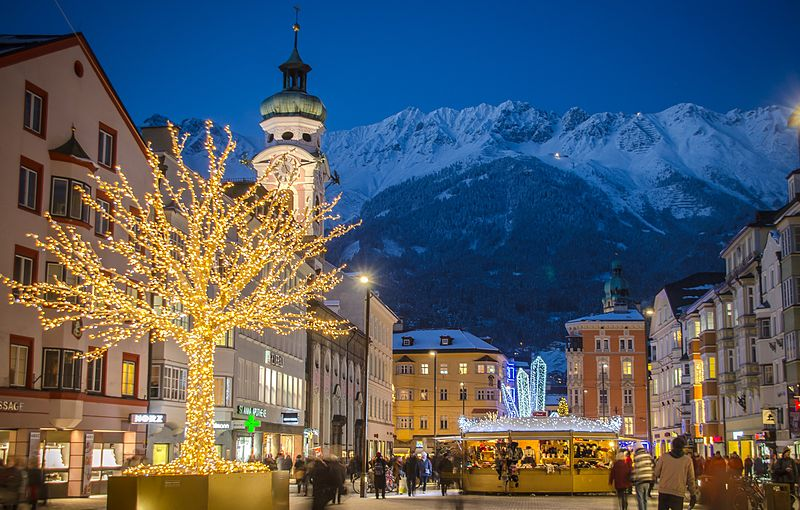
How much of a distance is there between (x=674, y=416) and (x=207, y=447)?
82.6 meters

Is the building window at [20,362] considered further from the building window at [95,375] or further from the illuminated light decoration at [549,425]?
the illuminated light decoration at [549,425]

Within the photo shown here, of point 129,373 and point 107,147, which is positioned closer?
point 107,147

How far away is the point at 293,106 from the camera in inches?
4183

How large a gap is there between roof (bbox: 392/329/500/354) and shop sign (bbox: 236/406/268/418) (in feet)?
256

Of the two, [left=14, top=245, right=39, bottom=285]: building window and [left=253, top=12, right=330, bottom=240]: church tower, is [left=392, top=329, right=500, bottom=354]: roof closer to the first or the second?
[left=253, top=12, right=330, bottom=240]: church tower

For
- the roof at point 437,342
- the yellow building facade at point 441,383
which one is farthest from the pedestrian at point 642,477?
the roof at point 437,342

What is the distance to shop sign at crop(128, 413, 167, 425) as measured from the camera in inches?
1698

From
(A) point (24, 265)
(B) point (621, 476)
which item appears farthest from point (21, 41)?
(B) point (621, 476)

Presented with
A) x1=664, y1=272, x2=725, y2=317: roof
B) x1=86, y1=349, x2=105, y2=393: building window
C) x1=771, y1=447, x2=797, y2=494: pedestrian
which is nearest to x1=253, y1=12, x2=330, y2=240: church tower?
x1=664, y1=272, x2=725, y2=317: roof

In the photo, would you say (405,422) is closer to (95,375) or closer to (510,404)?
(510,404)

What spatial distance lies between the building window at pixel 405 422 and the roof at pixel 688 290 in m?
40.6

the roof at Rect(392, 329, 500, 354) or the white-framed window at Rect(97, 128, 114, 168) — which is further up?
the roof at Rect(392, 329, 500, 354)

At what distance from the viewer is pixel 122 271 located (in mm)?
43938

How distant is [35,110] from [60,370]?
9.29 metres
